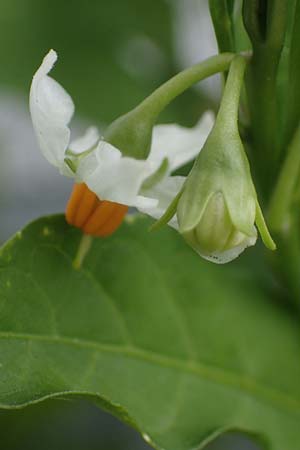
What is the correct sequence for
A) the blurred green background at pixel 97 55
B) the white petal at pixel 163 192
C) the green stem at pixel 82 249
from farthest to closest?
1. the blurred green background at pixel 97 55
2. the green stem at pixel 82 249
3. the white petal at pixel 163 192

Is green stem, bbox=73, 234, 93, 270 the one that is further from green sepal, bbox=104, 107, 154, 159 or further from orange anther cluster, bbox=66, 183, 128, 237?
green sepal, bbox=104, 107, 154, 159

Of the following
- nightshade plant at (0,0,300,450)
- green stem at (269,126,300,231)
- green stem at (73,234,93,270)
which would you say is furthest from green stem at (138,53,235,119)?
green stem at (73,234,93,270)

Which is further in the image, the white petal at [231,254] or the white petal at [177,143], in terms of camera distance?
the white petal at [177,143]

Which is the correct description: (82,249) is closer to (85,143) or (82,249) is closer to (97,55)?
(85,143)

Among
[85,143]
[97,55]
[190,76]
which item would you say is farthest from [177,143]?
[97,55]

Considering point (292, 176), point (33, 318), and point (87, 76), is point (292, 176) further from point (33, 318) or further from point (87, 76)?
point (87, 76)

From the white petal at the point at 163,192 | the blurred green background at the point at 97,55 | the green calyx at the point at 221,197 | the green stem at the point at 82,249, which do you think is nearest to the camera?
the green calyx at the point at 221,197

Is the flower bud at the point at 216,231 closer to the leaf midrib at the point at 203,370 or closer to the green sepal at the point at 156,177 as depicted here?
the green sepal at the point at 156,177

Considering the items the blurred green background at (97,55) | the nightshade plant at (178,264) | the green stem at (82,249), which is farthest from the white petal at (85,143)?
the blurred green background at (97,55)
